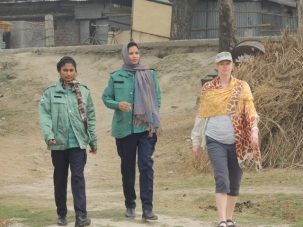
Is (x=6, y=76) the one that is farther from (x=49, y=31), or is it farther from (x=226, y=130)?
(x=226, y=130)

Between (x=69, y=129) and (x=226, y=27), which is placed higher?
A: (x=226, y=27)

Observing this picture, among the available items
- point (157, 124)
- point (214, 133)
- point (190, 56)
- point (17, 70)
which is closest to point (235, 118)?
point (214, 133)

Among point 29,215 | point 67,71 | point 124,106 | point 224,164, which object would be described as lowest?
point 29,215

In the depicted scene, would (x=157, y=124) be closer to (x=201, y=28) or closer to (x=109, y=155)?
(x=109, y=155)

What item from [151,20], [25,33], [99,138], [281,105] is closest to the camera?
[281,105]

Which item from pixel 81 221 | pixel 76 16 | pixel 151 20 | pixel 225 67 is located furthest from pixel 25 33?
pixel 225 67

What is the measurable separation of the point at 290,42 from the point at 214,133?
739 centimetres

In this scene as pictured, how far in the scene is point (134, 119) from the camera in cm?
765

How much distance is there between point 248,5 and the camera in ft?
94.9

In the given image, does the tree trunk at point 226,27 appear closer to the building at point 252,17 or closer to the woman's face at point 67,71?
the building at point 252,17

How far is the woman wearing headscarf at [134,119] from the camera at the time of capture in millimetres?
7598

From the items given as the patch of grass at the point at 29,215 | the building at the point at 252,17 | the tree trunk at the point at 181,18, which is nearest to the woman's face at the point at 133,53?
the patch of grass at the point at 29,215

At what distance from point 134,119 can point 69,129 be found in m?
0.70

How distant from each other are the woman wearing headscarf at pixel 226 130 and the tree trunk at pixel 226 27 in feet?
37.4
